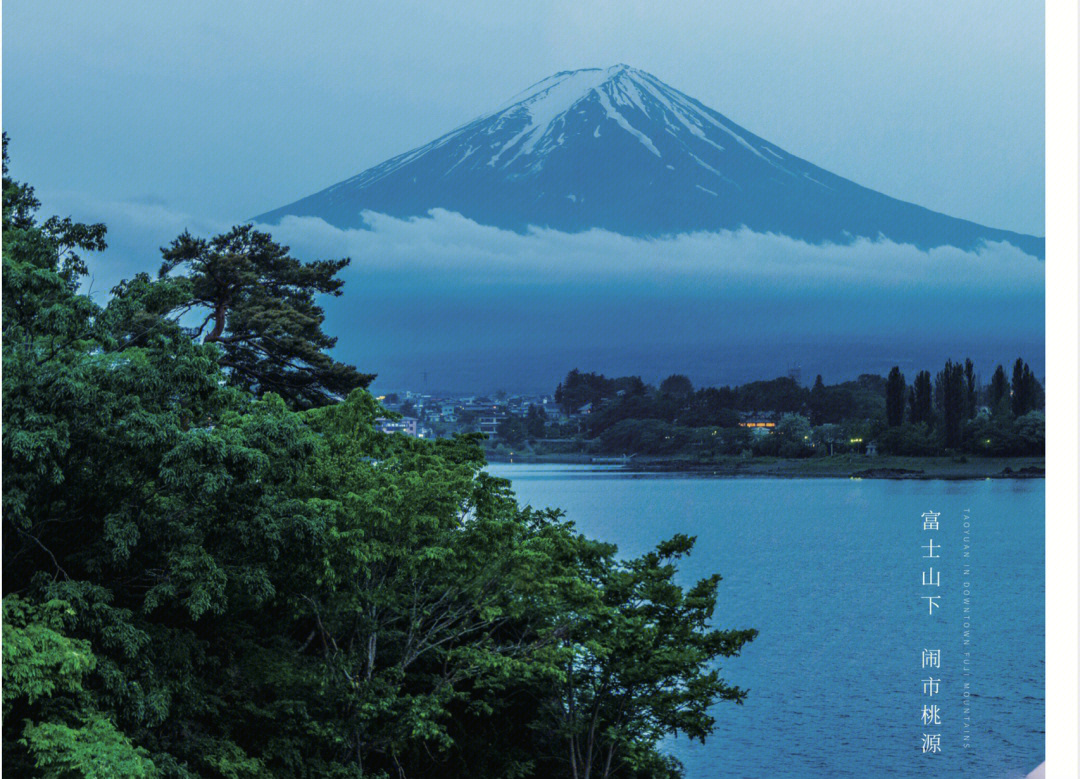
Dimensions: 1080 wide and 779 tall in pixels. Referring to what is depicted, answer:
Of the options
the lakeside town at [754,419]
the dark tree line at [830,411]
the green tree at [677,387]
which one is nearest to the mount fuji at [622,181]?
the lakeside town at [754,419]

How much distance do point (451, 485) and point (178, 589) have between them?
6.01 feet

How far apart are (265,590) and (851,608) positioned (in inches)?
728

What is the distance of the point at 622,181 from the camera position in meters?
38.2

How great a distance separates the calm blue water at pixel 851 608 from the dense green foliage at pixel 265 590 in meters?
6.50

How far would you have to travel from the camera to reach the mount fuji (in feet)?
101

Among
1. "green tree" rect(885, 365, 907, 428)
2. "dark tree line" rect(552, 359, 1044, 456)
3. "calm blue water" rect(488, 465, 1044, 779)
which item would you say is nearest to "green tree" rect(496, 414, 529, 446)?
"dark tree line" rect(552, 359, 1044, 456)

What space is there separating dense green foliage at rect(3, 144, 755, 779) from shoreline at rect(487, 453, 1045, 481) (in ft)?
58.2

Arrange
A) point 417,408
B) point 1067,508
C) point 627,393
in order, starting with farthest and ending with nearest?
point 627,393 → point 417,408 → point 1067,508

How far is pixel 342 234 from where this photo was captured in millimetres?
30266

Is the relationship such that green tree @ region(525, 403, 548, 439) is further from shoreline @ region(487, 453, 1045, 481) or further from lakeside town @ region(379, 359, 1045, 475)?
shoreline @ region(487, 453, 1045, 481)

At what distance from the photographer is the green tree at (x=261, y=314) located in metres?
13.4

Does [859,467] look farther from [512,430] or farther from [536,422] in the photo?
[512,430]

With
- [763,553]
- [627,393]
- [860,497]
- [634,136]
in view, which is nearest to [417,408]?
[627,393]

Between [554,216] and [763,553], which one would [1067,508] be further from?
[554,216]
